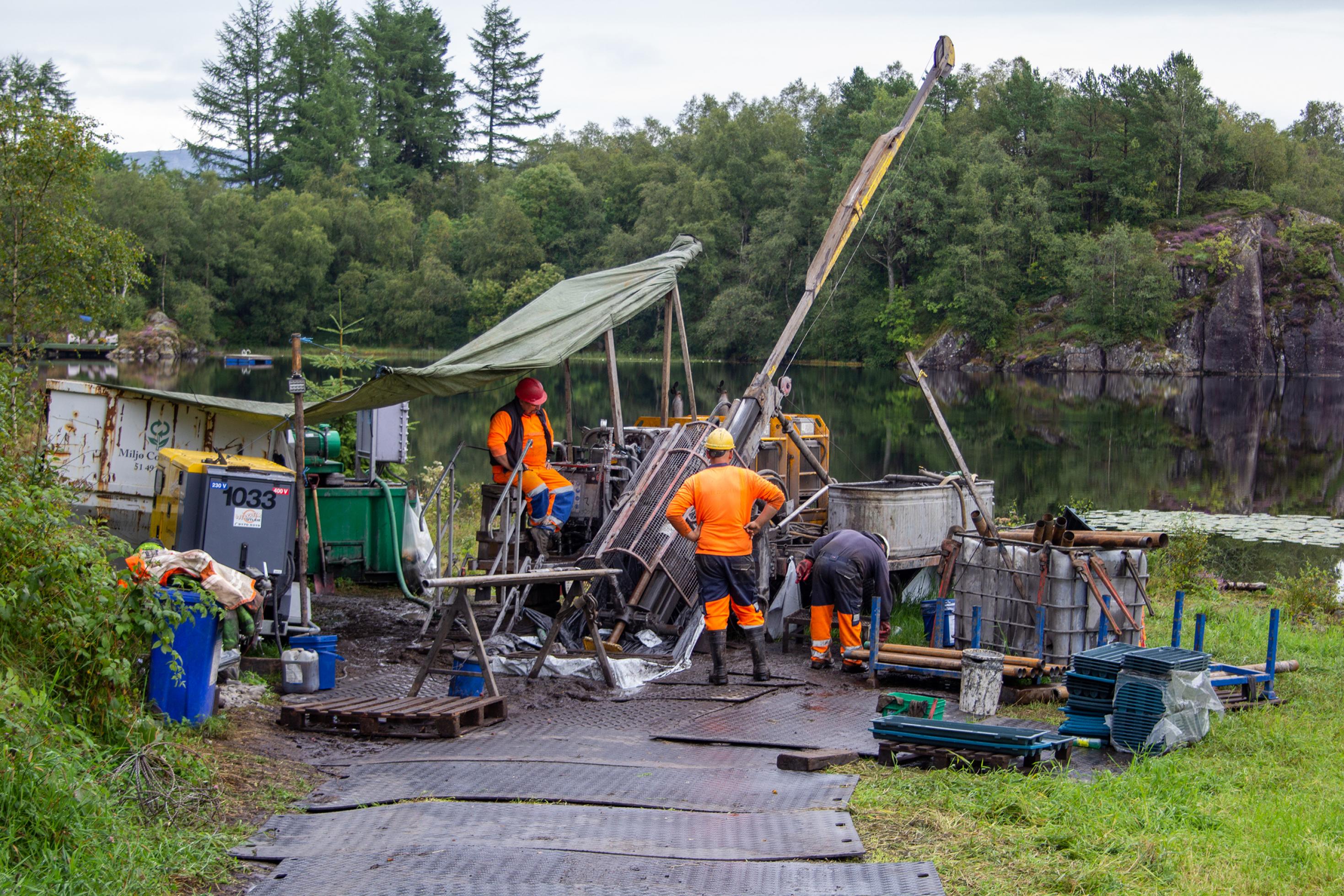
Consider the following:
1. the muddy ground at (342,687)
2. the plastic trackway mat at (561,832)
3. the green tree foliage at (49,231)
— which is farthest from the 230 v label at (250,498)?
the green tree foliage at (49,231)

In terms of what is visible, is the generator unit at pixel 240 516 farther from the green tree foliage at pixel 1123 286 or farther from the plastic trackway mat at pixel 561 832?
A: the green tree foliage at pixel 1123 286

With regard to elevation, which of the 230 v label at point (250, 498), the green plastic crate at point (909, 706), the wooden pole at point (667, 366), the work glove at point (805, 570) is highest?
the wooden pole at point (667, 366)

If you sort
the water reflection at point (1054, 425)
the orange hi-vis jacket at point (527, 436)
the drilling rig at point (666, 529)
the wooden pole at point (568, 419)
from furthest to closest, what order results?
the water reflection at point (1054, 425)
the wooden pole at point (568, 419)
the orange hi-vis jacket at point (527, 436)
the drilling rig at point (666, 529)

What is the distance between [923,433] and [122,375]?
33.5m

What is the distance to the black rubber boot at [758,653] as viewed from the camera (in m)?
8.53

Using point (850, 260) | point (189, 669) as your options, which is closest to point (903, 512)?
point (189, 669)

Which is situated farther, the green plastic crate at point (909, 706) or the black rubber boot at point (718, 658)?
the black rubber boot at point (718, 658)

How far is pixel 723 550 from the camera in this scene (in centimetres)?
862

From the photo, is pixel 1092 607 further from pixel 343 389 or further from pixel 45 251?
pixel 45 251

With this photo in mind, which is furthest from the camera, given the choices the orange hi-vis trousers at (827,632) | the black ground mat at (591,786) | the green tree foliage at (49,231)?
the green tree foliage at (49,231)

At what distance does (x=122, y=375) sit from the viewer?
50.0 m

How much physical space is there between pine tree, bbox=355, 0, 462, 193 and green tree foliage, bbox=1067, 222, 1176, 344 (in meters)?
53.5

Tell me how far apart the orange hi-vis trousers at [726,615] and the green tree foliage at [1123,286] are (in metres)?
57.1

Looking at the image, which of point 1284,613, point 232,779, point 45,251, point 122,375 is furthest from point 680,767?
point 122,375
